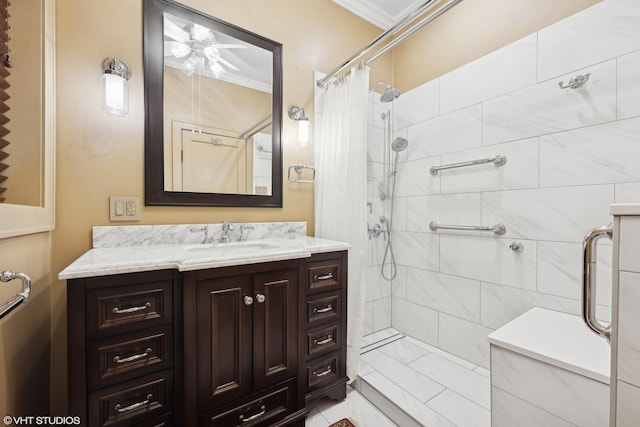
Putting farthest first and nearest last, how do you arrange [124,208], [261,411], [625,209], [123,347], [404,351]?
[404,351]
[124,208]
[261,411]
[123,347]
[625,209]

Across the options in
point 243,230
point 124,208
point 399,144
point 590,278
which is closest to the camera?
point 590,278

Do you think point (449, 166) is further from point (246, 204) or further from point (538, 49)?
point (246, 204)

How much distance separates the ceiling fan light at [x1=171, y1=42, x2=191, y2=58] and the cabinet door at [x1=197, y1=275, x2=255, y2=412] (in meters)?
1.34

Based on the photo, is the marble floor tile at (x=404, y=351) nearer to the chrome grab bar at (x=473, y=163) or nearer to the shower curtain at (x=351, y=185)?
the shower curtain at (x=351, y=185)

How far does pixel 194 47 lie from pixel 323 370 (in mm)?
2071

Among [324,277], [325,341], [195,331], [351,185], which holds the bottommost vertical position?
[325,341]

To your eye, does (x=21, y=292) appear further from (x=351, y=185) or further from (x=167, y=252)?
(x=351, y=185)

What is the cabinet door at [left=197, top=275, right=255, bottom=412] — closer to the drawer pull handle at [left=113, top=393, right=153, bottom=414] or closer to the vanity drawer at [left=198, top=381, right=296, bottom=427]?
the vanity drawer at [left=198, top=381, right=296, bottom=427]

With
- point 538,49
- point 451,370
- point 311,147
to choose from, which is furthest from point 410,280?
point 538,49

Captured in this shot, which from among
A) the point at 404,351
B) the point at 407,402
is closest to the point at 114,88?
the point at 407,402

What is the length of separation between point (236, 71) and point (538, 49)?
74.0 inches

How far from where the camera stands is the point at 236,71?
1.73 metres

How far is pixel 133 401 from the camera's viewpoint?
0.99 metres

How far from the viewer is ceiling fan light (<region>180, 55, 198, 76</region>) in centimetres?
154
